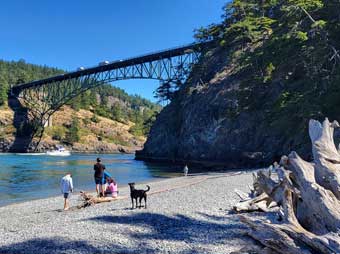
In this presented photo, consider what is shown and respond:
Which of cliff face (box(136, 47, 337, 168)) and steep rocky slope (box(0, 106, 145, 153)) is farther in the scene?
steep rocky slope (box(0, 106, 145, 153))

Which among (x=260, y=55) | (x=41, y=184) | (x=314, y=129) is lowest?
(x=41, y=184)

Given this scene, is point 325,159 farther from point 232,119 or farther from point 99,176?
point 232,119

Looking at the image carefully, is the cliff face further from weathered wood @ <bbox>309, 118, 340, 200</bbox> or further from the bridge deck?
weathered wood @ <bbox>309, 118, 340, 200</bbox>

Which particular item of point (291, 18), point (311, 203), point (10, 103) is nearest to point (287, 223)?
point (311, 203)

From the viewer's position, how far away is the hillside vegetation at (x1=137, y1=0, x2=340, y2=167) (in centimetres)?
2894

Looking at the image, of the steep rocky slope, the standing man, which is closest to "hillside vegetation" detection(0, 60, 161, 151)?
the steep rocky slope

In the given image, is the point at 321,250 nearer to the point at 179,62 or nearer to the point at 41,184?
the point at 41,184

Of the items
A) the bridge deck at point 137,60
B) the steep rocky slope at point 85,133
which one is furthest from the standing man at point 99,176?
the steep rocky slope at point 85,133

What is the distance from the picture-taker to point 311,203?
6121mm

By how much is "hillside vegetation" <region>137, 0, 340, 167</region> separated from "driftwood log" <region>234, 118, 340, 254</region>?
1992cm

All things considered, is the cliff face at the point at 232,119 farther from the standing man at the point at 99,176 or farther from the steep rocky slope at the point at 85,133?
the steep rocky slope at the point at 85,133

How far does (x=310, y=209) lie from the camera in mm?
6270

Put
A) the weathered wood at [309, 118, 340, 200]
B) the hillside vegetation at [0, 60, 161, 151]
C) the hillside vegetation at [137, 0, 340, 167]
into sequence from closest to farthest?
the weathered wood at [309, 118, 340, 200], the hillside vegetation at [137, 0, 340, 167], the hillside vegetation at [0, 60, 161, 151]

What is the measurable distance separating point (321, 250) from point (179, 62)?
67924mm
